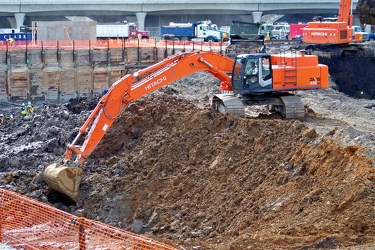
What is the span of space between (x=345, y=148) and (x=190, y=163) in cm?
426

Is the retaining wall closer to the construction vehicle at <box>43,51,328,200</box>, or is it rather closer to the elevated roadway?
the construction vehicle at <box>43,51,328,200</box>

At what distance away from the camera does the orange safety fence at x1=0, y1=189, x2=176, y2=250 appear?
8.05m

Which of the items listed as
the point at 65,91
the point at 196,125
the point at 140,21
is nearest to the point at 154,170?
the point at 196,125

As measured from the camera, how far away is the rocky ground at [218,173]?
11.3m

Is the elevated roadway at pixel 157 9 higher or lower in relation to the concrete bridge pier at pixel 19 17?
higher

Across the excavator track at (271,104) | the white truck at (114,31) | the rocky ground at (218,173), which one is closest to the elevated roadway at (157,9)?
the white truck at (114,31)

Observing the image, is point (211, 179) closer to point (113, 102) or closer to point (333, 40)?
point (113, 102)

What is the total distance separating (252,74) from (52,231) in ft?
34.3

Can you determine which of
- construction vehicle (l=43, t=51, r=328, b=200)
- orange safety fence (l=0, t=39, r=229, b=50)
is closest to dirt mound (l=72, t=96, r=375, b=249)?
construction vehicle (l=43, t=51, r=328, b=200)

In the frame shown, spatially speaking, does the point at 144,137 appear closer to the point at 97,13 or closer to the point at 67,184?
the point at 67,184

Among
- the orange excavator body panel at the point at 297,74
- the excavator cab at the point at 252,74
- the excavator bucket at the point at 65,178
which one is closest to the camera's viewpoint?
the excavator bucket at the point at 65,178

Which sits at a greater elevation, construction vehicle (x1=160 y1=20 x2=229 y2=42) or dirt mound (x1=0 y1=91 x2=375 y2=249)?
construction vehicle (x1=160 y1=20 x2=229 y2=42)

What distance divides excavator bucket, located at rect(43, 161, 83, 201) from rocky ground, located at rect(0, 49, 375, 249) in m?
0.31

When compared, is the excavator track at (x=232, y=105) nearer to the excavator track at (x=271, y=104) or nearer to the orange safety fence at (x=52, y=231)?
the excavator track at (x=271, y=104)
